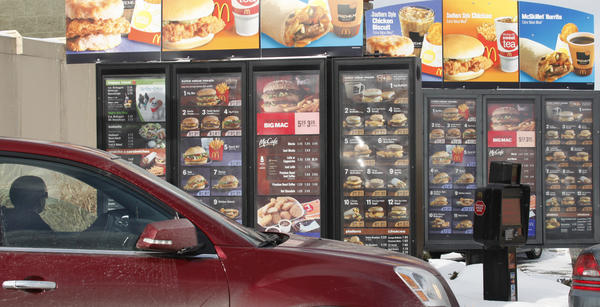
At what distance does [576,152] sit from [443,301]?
372 inches

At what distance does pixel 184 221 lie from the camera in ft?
10.1

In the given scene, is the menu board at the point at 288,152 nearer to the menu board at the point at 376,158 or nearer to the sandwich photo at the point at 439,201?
the menu board at the point at 376,158

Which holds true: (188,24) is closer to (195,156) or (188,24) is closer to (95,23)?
(95,23)

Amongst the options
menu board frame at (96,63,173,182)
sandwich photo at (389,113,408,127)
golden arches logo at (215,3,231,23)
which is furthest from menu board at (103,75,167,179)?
sandwich photo at (389,113,408,127)

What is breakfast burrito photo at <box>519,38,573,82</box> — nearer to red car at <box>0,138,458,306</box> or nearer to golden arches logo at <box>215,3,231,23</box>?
golden arches logo at <box>215,3,231,23</box>

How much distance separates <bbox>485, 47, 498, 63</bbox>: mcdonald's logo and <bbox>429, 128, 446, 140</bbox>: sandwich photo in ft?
11.2

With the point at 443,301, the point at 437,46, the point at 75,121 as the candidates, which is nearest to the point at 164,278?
the point at 443,301

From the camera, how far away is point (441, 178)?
457 inches

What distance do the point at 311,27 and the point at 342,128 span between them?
1344mm

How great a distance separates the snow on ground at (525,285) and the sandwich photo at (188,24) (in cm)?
445

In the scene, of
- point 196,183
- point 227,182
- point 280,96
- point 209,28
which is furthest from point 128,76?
point 280,96

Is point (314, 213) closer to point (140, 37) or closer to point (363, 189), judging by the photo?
point (363, 189)

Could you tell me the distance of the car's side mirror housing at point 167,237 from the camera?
2.95 meters

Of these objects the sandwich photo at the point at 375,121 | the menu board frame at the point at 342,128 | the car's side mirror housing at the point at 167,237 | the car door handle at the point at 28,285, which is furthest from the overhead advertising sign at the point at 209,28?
the car door handle at the point at 28,285
